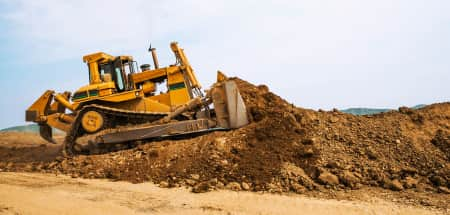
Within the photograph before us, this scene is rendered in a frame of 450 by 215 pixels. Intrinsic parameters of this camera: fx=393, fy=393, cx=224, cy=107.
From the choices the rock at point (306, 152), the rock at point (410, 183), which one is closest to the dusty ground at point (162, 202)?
the rock at point (410, 183)

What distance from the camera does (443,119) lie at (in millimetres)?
9156

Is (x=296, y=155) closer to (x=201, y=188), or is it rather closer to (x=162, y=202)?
(x=201, y=188)

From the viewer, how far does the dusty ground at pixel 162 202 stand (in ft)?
19.2

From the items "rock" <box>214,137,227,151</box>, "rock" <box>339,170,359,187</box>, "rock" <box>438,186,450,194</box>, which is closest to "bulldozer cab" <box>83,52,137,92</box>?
"rock" <box>214,137,227,151</box>

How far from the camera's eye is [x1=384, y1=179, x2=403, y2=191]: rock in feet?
21.7

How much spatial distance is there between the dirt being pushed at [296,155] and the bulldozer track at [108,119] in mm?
781

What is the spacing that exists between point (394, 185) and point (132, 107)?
6.93 m

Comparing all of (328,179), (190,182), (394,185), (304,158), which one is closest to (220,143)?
(190,182)

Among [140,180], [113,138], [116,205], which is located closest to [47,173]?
[113,138]

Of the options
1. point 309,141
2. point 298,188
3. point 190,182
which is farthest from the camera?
point 309,141

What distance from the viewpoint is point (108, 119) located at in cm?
1062

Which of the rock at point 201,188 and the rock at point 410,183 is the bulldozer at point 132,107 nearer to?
the rock at point 201,188

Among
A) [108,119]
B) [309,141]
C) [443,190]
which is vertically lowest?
[443,190]

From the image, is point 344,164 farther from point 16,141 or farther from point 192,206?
point 16,141
